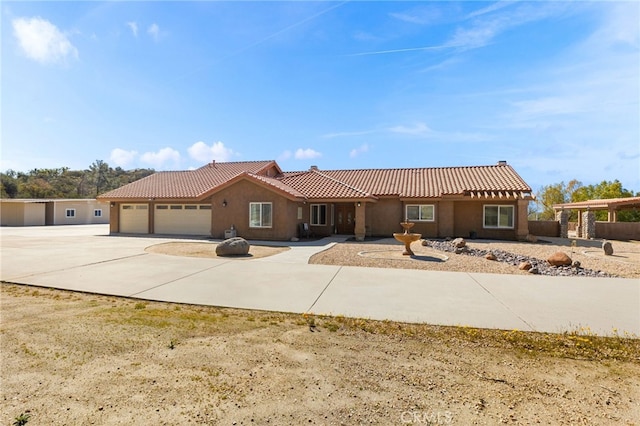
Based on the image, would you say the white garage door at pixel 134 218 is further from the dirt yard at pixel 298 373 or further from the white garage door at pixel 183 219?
the dirt yard at pixel 298 373

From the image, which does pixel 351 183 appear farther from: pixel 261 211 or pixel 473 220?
pixel 473 220

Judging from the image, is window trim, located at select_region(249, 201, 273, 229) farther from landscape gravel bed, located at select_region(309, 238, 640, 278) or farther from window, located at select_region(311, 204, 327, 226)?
landscape gravel bed, located at select_region(309, 238, 640, 278)

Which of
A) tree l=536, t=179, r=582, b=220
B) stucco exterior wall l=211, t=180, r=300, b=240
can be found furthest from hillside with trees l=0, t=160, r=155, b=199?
tree l=536, t=179, r=582, b=220

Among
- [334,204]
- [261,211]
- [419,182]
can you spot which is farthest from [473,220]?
[261,211]

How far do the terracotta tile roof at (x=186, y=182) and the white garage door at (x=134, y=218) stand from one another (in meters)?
0.96

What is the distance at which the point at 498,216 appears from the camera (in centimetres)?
2052

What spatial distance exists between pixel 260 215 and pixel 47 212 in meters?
32.2

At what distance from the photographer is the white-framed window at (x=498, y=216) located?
66.6ft

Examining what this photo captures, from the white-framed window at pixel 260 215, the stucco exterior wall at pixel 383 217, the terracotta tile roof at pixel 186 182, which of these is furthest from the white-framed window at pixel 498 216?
the terracotta tile roof at pixel 186 182

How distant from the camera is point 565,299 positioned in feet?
23.7

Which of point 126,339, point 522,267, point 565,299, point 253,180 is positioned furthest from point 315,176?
point 126,339

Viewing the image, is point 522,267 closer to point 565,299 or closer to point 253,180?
point 565,299

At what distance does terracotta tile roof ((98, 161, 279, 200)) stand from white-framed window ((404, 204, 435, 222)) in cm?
1141

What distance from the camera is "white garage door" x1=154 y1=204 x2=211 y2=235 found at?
2284 cm
